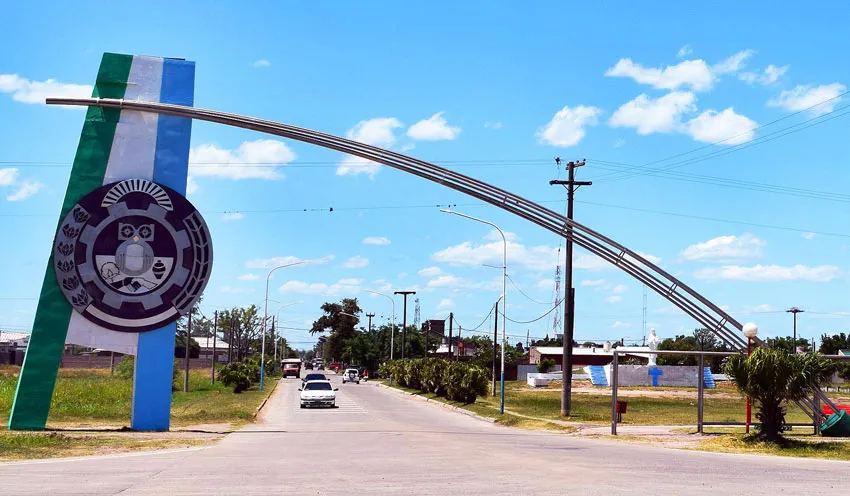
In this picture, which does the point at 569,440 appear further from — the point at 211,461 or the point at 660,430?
the point at 211,461

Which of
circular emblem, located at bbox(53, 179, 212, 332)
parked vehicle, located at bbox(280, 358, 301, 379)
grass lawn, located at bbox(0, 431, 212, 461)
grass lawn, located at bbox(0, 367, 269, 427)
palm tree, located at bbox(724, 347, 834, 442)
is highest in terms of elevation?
circular emblem, located at bbox(53, 179, 212, 332)

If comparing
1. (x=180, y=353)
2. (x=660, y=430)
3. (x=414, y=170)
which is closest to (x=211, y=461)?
(x=414, y=170)

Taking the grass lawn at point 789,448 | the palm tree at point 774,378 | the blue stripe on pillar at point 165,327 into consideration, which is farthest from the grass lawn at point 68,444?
the palm tree at point 774,378

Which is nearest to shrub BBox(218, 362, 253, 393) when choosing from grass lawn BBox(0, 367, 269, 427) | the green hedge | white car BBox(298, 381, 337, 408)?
grass lawn BBox(0, 367, 269, 427)

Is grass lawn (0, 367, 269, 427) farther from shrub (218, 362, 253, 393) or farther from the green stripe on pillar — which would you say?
shrub (218, 362, 253, 393)

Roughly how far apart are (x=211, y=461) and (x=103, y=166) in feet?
37.6

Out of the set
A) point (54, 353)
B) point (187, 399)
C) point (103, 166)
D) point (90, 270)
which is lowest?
point (187, 399)

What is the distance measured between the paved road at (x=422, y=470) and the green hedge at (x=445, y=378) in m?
18.3

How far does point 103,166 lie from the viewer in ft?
80.5

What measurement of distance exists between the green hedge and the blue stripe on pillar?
20.4m

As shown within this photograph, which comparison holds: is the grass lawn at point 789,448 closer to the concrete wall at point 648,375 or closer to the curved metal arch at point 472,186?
the curved metal arch at point 472,186

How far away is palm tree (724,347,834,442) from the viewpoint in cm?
2162

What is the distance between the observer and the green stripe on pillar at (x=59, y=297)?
23.6 m

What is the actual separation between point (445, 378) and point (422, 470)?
33103 millimetres
